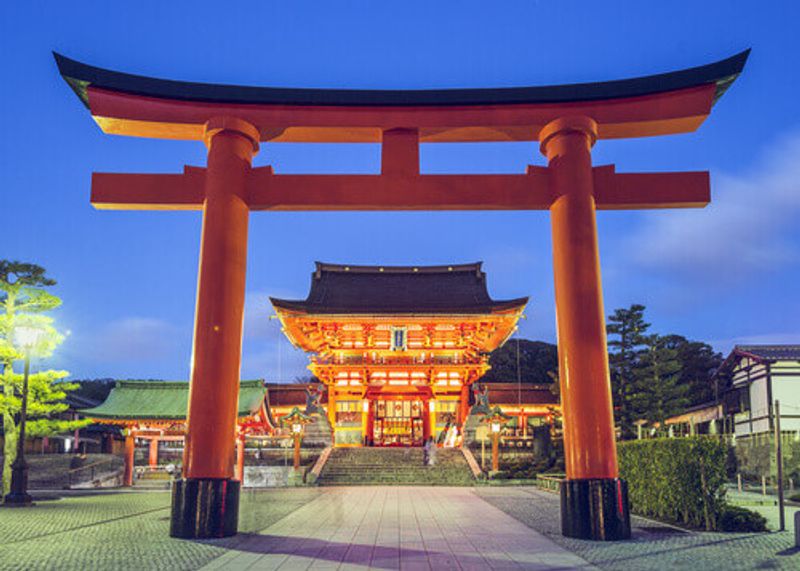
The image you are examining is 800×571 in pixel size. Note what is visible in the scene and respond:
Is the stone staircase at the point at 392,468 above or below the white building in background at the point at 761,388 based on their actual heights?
below

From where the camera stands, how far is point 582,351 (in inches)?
350

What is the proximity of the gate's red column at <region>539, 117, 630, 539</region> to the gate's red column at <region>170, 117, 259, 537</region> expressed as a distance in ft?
15.0

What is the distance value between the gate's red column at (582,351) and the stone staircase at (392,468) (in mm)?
16441

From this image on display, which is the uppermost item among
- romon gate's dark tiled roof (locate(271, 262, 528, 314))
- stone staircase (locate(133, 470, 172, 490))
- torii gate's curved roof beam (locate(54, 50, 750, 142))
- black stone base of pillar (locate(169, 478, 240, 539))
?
romon gate's dark tiled roof (locate(271, 262, 528, 314))

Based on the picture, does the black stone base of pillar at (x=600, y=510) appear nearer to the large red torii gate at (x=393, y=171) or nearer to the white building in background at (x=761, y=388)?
the large red torii gate at (x=393, y=171)

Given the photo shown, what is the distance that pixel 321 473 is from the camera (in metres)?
25.6

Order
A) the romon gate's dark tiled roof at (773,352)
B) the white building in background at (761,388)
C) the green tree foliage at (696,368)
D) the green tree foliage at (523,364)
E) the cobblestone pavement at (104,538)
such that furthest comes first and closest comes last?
the green tree foliage at (523,364)
the green tree foliage at (696,368)
the romon gate's dark tiled roof at (773,352)
the white building in background at (761,388)
the cobblestone pavement at (104,538)

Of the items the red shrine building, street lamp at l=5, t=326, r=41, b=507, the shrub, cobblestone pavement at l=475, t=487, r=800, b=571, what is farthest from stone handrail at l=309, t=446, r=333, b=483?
the shrub

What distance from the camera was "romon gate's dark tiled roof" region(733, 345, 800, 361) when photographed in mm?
30766

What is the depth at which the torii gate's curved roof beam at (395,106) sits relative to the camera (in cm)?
959

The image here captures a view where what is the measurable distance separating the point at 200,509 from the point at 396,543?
2.64 meters

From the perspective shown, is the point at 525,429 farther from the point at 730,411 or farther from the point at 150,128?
the point at 150,128

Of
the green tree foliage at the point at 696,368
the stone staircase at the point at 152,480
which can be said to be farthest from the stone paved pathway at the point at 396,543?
the green tree foliage at the point at 696,368

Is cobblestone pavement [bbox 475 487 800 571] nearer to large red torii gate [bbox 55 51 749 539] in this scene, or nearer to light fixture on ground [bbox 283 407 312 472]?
large red torii gate [bbox 55 51 749 539]
